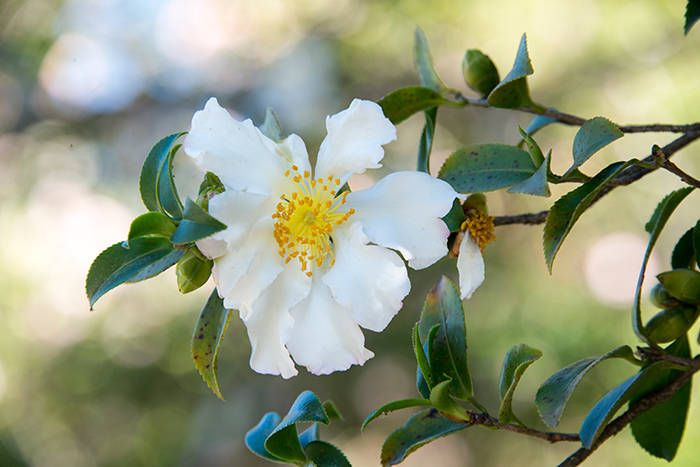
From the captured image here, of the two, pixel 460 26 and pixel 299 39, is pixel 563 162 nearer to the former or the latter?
pixel 460 26

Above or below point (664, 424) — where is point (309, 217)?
above

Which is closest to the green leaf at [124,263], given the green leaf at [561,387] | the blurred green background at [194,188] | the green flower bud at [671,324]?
the green leaf at [561,387]

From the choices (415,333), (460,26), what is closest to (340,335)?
(415,333)

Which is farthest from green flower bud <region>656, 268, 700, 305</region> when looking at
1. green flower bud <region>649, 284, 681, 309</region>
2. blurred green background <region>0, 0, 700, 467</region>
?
blurred green background <region>0, 0, 700, 467</region>

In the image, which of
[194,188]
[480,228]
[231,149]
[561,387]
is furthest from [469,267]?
[194,188]

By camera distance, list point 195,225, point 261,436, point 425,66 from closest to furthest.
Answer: point 195,225, point 261,436, point 425,66

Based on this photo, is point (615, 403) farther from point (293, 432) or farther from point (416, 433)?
point (293, 432)
